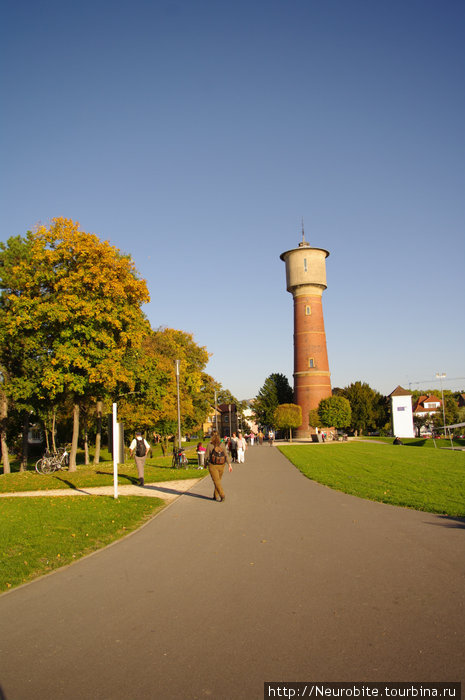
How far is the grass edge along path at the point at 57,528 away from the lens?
7.15 m

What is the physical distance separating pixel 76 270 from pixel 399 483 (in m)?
15.3

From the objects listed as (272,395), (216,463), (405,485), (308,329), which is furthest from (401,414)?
(216,463)

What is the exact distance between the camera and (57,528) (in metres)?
9.52

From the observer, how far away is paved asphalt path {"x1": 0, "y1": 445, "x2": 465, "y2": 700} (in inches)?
145

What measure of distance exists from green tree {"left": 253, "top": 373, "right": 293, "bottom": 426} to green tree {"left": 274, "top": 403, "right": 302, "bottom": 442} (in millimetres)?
19338

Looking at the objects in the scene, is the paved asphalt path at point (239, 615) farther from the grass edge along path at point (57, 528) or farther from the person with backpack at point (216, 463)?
the person with backpack at point (216, 463)

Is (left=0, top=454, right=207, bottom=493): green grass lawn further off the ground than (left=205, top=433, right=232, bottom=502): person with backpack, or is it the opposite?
(left=205, top=433, right=232, bottom=502): person with backpack

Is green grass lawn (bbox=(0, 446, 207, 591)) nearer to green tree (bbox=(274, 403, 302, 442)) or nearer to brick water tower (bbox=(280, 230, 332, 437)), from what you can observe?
green tree (bbox=(274, 403, 302, 442))

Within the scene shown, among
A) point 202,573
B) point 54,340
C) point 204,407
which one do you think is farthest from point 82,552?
point 204,407

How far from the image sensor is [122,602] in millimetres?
5480

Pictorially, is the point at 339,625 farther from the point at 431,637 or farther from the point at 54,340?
the point at 54,340

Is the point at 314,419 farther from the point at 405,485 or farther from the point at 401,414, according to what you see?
the point at 405,485

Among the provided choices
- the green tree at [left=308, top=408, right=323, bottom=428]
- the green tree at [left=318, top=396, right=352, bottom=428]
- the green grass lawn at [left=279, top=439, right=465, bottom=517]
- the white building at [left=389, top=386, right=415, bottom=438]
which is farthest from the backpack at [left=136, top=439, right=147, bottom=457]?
the white building at [left=389, top=386, right=415, bottom=438]

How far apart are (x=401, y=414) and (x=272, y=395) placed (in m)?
24.7
